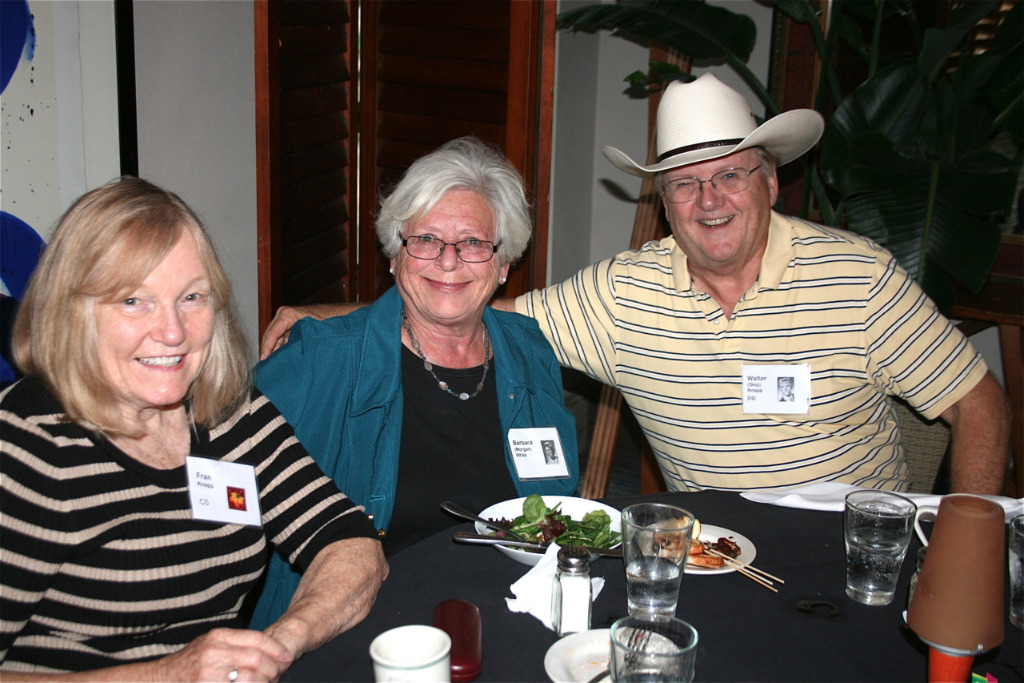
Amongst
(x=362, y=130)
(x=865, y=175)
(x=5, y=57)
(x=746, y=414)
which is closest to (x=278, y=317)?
(x=5, y=57)

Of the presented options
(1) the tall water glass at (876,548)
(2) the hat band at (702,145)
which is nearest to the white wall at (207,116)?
(2) the hat band at (702,145)

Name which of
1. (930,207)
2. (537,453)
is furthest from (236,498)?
(930,207)

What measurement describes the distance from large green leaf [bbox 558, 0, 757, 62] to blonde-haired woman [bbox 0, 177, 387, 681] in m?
2.59

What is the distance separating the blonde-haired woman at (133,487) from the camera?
4.46 ft

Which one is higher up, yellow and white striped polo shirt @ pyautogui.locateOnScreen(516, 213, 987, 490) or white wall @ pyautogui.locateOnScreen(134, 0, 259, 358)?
white wall @ pyautogui.locateOnScreen(134, 0, 259, 358)

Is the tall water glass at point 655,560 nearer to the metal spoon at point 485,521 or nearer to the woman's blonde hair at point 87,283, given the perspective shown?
the metal spoon at point 485,521

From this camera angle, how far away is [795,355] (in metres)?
2.43

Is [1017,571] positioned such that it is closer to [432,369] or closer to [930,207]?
[432,369]

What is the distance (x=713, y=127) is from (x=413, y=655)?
1870 mm

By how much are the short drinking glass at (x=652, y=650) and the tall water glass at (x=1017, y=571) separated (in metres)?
0.65

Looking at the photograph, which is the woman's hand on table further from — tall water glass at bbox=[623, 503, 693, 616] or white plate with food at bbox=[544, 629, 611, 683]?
tall water glass at bbox=[623, 503, 693, 616]

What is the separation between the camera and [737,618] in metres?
1.45

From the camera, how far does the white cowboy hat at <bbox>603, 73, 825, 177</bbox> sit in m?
2.49

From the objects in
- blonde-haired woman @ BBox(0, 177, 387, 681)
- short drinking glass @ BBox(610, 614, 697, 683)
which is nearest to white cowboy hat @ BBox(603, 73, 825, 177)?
blonde-haired woman @ BBox(0, 177, 387, 681)
